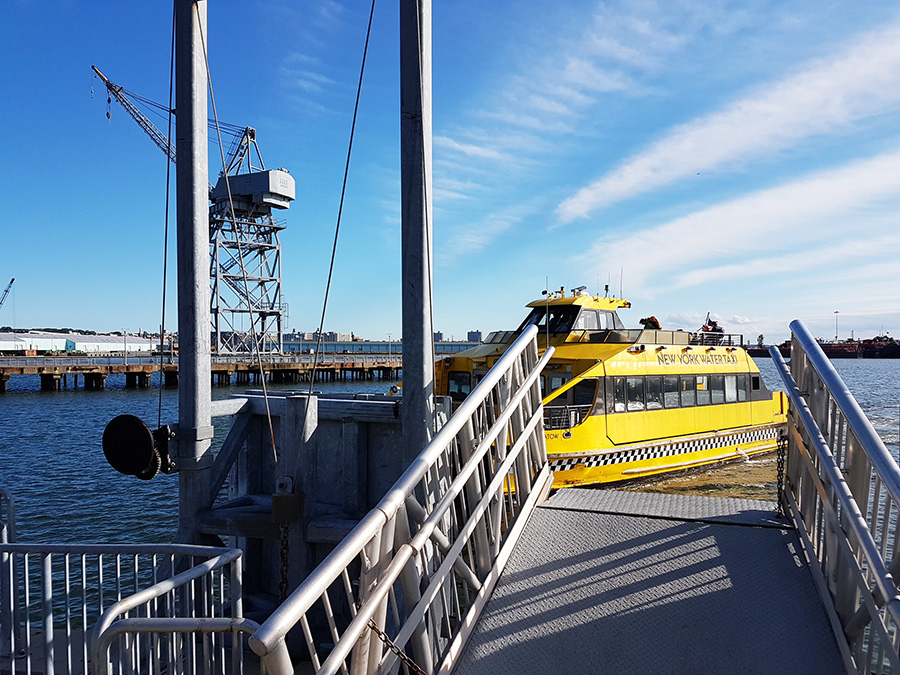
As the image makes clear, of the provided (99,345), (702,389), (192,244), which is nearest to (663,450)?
(702,389)

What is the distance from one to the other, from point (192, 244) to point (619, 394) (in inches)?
424

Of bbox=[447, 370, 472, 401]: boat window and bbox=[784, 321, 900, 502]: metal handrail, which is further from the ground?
bbox=[784, 321, 900, 502]: metal handrail

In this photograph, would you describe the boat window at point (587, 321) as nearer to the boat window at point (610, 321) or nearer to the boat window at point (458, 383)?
the boat window at point (610, 321)

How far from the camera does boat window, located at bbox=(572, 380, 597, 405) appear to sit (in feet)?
45.0

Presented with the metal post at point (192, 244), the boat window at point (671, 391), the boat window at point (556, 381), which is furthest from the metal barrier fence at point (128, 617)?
the boat window at point (671, 391)

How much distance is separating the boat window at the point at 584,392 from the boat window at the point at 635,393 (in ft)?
3.39

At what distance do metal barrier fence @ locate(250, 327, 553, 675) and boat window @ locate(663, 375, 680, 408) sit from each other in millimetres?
10735

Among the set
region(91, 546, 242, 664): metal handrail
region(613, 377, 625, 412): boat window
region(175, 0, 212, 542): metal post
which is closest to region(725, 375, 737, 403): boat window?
region(613, 377, 625, 412): boat window

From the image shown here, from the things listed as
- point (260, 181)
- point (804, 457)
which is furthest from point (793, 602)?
point (260, 181)

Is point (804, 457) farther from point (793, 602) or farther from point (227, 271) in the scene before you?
point (227, 271)

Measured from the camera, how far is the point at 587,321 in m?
16.0

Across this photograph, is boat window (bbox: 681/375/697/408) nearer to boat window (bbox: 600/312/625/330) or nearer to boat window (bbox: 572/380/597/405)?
boat window (bbox: 600/312/625/330)

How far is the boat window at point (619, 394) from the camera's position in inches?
550

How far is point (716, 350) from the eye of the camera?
683 inches
